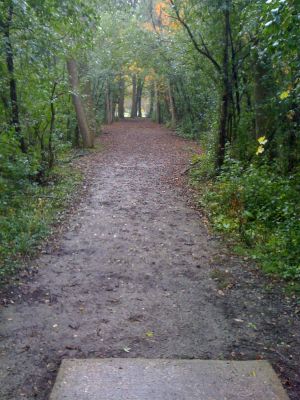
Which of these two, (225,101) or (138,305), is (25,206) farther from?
(225,101)

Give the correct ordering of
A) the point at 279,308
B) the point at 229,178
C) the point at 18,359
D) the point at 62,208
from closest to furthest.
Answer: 1. the point at 18,359
2. the point at 279,308
3. the point at 62,208
4. the point at 229,178

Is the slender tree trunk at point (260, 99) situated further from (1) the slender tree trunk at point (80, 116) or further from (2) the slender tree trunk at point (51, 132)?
(1) the slender tree trunk at point (80, 116)

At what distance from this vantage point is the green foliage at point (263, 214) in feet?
19.1

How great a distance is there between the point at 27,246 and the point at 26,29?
164 inches

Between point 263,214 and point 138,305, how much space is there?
3370 mm

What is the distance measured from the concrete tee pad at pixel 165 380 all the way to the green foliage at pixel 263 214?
2.11 metres

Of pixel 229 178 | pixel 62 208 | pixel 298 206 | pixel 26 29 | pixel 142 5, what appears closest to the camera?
pixel 298 206

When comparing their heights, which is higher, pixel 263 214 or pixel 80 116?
pixel 80 116

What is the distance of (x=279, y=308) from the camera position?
4.78m

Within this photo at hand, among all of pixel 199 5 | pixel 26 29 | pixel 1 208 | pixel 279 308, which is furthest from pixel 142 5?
pixel 279 308

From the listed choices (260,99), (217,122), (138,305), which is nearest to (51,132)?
(217,122)

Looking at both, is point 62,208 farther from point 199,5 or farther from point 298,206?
point 199,5

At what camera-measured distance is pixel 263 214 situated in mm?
7242

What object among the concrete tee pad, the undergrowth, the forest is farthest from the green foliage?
the undergrowth
